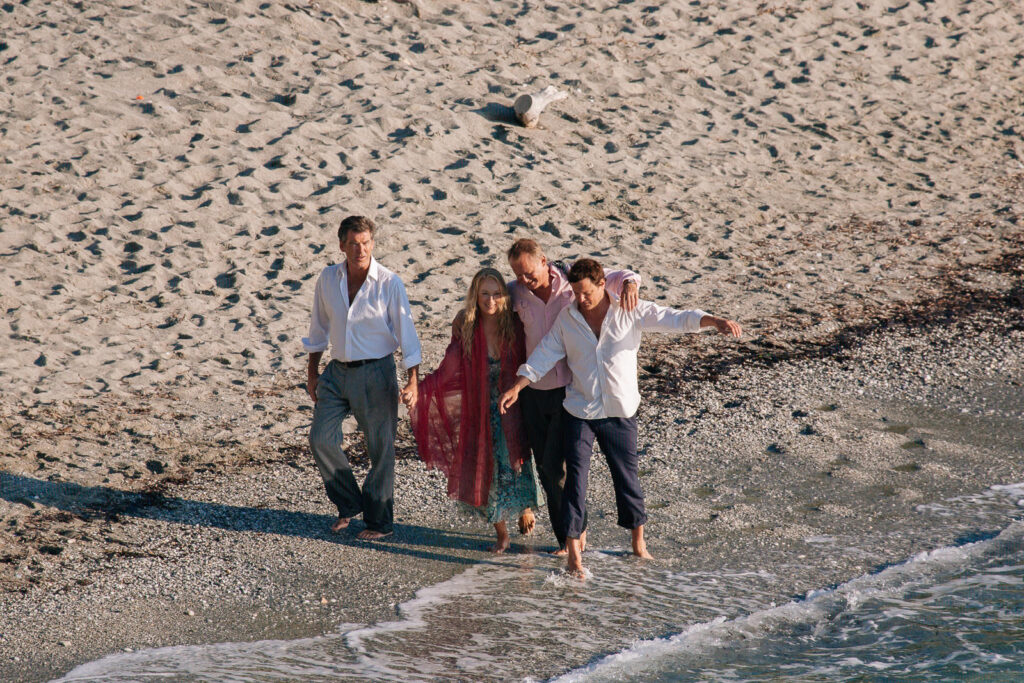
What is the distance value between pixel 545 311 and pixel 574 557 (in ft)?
4.46

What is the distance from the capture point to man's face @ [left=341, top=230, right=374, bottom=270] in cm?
576

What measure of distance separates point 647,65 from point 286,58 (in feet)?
14.8

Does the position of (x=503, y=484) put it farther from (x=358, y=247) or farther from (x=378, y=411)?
(x=358, y=247)

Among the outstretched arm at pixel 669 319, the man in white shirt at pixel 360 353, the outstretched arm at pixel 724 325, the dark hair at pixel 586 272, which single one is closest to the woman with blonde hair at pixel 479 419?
the man in white shirt at pixel 360 353

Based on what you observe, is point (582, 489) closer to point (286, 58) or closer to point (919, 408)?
point (919, 408)

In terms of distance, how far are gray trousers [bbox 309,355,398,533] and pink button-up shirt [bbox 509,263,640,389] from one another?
80cm

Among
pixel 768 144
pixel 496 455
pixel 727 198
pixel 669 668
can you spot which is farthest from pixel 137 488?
pixel 768 144

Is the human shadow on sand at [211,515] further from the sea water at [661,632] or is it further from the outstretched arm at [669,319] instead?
the outstretched arm at [669,319]

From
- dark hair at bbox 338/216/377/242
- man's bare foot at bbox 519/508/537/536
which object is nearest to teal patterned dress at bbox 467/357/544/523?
man's bare foot at bbox 519/508/537/536

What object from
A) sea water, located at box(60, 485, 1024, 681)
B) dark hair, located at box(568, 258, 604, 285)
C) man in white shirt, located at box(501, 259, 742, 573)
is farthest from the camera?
man in white shirt, located at box(501, 259, 742, 573)

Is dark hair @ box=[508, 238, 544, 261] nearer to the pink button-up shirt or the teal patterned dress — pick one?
the pink button-up shirt

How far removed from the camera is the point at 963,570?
251 inches

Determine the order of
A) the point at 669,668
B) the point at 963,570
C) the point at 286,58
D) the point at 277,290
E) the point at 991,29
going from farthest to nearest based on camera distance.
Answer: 1. the point at 991,29
2. the point at 286,58
3. the point at 277,290
4. the point at 963,570
5. the point at 669,668

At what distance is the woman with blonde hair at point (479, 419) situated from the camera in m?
5.85
